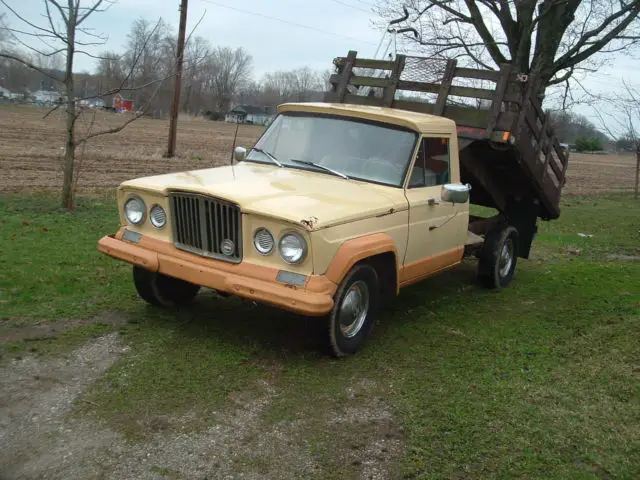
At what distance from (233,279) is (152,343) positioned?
3.24 ft

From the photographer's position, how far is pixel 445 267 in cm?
693

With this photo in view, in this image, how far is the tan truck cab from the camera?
488 cm

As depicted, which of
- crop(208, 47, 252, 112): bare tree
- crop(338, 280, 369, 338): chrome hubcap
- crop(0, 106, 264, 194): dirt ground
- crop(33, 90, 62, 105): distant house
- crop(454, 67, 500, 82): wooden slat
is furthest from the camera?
crop(208, 47, 252, 112): bare tree

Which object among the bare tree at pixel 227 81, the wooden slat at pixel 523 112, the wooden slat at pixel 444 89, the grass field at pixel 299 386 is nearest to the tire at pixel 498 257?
the grass field at pixel 299 386

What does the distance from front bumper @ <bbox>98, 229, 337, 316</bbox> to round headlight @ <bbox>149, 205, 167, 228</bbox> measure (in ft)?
0.47

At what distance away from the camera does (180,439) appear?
389 cm

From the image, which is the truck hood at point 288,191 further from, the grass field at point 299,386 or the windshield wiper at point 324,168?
the grass field at point 299,386

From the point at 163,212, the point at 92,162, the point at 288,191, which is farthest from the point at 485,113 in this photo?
the point at 92,162

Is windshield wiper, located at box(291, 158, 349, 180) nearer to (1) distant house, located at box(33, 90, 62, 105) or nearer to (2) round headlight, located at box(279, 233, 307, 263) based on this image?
(2) round headlight, located at box(279, 233, 307, 263)

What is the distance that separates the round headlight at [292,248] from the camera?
481 centimetres

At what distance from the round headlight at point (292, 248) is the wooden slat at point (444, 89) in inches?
143

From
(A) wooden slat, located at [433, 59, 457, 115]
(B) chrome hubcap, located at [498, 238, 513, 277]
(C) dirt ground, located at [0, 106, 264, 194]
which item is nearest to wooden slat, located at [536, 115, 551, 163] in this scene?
(B) chrome hubcap, located at [498, 238, 513, 277]

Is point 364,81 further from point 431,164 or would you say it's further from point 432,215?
point 432,215

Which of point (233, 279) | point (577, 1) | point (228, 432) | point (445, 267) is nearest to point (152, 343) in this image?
point (233, 279)
